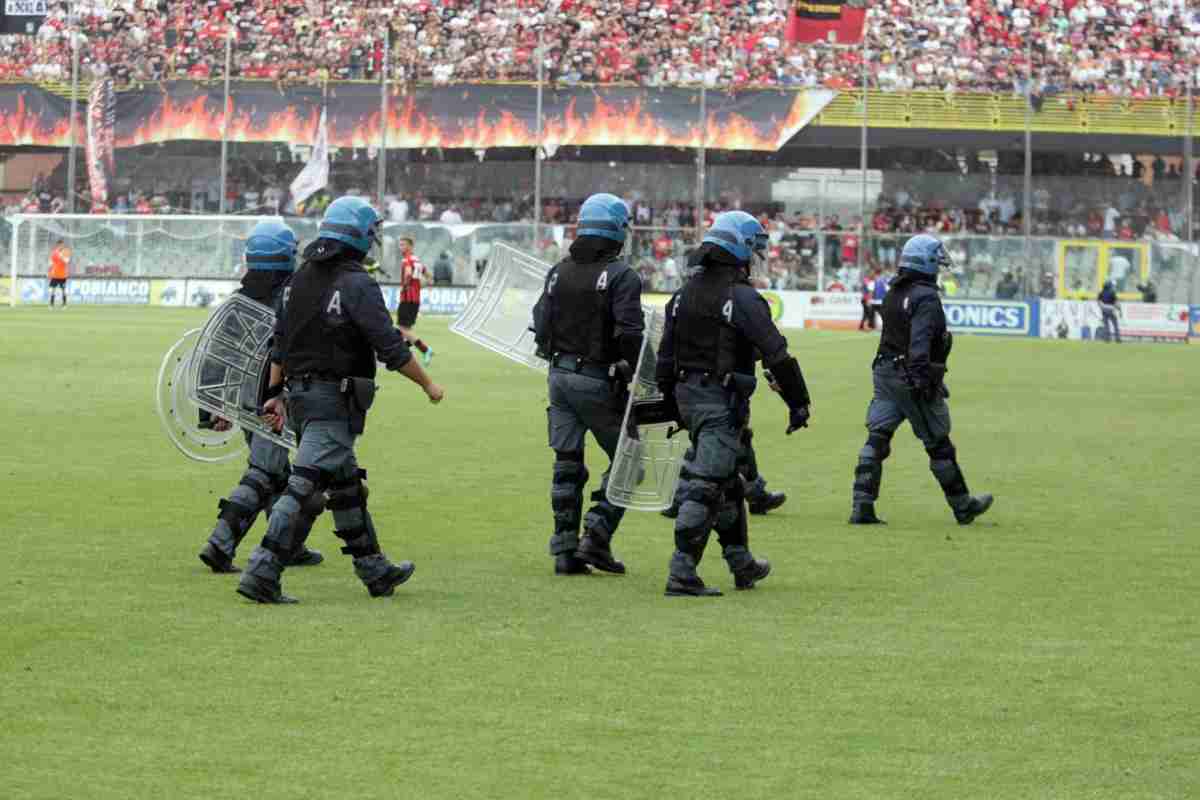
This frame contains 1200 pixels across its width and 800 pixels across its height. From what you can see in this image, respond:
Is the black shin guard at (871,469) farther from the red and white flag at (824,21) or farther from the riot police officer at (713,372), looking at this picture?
the red and white flag at (824,21)

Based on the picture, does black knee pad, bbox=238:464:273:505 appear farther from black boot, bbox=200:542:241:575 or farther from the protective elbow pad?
the protective elbow pad

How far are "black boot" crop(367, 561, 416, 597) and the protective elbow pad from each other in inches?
78.9

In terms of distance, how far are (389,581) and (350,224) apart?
67.7 inches

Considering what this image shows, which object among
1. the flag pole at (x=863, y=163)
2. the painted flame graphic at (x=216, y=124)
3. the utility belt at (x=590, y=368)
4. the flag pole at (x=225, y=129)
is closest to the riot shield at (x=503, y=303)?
the utility belt at (x=590, y=368)

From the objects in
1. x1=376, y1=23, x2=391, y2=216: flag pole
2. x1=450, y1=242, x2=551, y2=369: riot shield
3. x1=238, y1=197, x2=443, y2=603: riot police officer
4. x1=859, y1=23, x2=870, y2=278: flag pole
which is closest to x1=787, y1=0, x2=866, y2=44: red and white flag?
x1=859, y1=23, x2=870, y2=278: flag pole

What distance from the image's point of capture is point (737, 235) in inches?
393

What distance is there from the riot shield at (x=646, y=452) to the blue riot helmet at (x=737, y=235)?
0.78 metres

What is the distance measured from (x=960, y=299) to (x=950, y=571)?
4022 cm

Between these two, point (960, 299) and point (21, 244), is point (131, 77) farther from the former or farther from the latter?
point (960, 299)

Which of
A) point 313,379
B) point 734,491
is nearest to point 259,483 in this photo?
point 313,379

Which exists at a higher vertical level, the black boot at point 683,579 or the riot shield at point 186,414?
the riot shield at point 186,414

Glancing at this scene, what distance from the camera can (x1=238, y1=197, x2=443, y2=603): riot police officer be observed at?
30.3 ft

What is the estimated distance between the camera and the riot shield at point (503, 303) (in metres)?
12.1

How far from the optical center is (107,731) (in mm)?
6559
